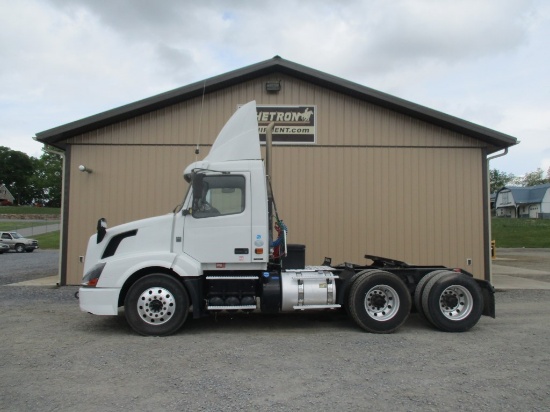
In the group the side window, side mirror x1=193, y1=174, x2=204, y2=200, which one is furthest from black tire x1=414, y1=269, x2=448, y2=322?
side mirror x1=193, y1=174, x2=204, y2=200

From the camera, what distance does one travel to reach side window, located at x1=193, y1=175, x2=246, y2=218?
7.01 m

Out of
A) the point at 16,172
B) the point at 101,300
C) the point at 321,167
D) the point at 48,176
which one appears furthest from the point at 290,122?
→ the point at 16,172

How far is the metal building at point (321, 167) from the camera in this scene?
Result: 11859 millimetres

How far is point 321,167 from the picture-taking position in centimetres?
1204

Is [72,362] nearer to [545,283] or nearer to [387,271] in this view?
[387,271]

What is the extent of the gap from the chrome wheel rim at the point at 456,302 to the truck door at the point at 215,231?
3171 mm

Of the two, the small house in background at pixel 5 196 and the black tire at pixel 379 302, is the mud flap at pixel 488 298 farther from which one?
the small house in background at pixel 5 196

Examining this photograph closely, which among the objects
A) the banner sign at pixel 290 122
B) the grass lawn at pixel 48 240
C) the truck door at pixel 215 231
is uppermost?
the banner sign at pixel 290 122

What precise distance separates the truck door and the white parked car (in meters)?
28.7

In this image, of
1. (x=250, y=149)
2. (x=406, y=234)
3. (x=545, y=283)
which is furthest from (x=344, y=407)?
(x=545, y=283)

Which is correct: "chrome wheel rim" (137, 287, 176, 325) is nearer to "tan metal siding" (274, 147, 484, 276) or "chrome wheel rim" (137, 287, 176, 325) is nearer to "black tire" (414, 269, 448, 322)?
"black tire" (414, 269, 448, 322)

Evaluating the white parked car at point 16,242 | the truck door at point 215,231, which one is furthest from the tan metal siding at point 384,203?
the white parked car at point 16,242

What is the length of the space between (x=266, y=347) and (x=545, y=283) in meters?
10.4

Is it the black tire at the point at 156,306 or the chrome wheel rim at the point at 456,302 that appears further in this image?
the chrome wheel rim at the point at 456,302
